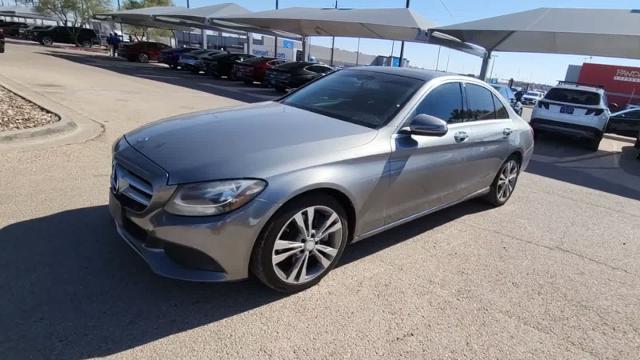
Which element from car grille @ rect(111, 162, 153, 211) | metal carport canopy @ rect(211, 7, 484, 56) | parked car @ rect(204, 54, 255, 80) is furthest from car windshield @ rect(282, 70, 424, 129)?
parked car @ rect(204, 54, 255, 80)

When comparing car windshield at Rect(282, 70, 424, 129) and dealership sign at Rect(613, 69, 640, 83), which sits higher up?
dealership sign at Rect(613, 69, 640, 83)

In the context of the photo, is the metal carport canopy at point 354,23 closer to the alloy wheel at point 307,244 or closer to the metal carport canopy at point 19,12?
the alloy wheel at point 307,244

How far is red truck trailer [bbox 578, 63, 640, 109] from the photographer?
132 ft

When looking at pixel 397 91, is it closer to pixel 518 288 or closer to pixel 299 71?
pixel 518 288

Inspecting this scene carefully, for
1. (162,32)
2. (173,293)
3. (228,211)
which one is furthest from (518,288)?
(162,32)

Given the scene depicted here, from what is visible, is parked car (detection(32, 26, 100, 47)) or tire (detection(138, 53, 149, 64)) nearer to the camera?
tire (detection(138, 53, 149, 64))

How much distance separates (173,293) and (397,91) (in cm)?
251

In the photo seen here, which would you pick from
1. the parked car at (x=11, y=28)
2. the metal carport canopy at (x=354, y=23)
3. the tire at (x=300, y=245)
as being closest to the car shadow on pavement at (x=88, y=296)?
the tire at (x=300, y=245)

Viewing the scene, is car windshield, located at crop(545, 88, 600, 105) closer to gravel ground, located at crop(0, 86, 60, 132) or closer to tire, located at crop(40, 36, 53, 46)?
gravel ground, located at crop(0, 86, 60, 132)

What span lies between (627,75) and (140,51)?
42741 millimetres

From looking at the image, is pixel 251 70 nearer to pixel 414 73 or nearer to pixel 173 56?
pixel 173 56

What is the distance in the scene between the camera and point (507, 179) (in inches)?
214

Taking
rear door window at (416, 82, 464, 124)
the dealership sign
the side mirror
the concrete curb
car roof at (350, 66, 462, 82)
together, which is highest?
the dealership sign

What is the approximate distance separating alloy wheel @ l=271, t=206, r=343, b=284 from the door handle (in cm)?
161
